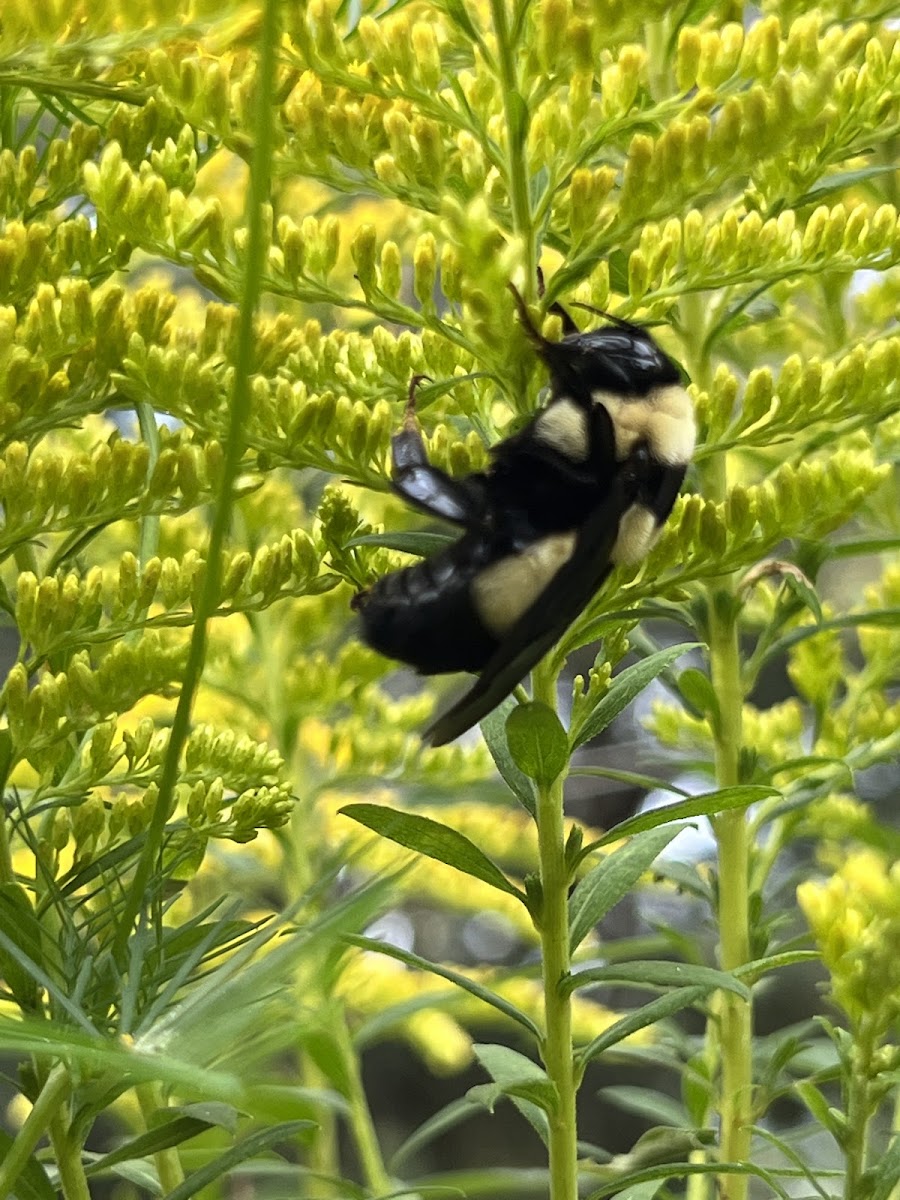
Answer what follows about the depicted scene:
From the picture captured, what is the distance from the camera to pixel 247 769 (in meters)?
0.93

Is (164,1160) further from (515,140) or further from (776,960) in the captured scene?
(515,140)

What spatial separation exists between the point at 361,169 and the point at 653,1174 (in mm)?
653

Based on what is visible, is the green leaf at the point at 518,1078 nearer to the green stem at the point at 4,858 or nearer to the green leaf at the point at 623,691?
the green leaf at the point at 623,691

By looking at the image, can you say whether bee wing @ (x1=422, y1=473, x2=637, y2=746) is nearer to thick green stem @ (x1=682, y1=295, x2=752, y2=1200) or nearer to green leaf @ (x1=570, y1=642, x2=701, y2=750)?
green leaf @ (x1=570, y1=642, x2=701, y2=750)

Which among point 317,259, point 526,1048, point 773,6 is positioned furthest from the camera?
point 526,1048

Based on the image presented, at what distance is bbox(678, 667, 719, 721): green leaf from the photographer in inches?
44.1

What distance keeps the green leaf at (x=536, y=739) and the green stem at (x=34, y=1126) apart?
0.97 feet

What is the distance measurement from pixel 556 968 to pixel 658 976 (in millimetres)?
61

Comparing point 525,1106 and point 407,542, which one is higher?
point 407,542

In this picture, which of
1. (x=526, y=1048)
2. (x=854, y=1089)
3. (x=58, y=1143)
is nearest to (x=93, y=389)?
(x=58, y=1143)

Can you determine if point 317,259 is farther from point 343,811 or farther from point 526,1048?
point 526,1048

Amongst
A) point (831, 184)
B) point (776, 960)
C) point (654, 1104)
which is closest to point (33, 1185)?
point (776, 960)

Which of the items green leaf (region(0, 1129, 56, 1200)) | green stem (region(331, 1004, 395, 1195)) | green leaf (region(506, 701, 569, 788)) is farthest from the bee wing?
green stem (region(331, 1004, 395, 1195))

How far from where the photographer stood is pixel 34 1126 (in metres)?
0.73
